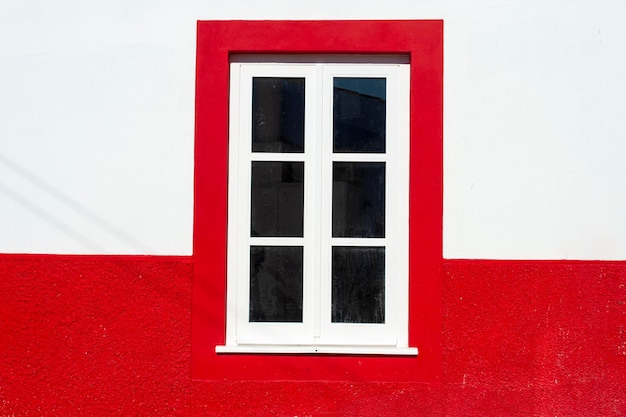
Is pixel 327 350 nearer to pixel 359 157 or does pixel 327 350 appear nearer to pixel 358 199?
pixel 358 199

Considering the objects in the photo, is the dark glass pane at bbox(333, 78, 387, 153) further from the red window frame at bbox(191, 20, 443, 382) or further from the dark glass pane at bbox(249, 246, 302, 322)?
the dark glass pane at bbox(249, 246, 302, 322)

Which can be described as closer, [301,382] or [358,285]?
[301,382]

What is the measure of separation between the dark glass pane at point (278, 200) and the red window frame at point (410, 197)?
0.64ft

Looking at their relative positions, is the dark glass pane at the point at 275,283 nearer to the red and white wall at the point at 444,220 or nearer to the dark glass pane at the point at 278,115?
the red and white wall at the point at 444,220

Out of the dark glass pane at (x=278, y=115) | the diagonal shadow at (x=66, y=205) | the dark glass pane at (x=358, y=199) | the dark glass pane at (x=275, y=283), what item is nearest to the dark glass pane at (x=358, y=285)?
the dark glass pane at (x=358, y=199)

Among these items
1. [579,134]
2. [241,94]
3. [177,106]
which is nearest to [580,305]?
[579,134]

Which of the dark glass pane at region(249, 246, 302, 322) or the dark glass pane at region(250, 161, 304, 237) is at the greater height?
the dark glass pane at region(250, 161, 304, 237)

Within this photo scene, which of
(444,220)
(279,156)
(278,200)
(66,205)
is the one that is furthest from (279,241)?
(66,205)

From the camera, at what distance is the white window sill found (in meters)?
4.20

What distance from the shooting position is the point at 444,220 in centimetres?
423

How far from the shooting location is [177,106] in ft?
14.0

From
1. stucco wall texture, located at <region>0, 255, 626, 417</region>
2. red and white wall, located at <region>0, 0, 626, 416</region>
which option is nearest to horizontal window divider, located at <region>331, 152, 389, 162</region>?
red and white wall, located at <region>0, 0, 626, 416</region>

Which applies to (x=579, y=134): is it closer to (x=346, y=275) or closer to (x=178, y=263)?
(x=346, y=275)

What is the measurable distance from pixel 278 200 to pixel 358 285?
670mm
